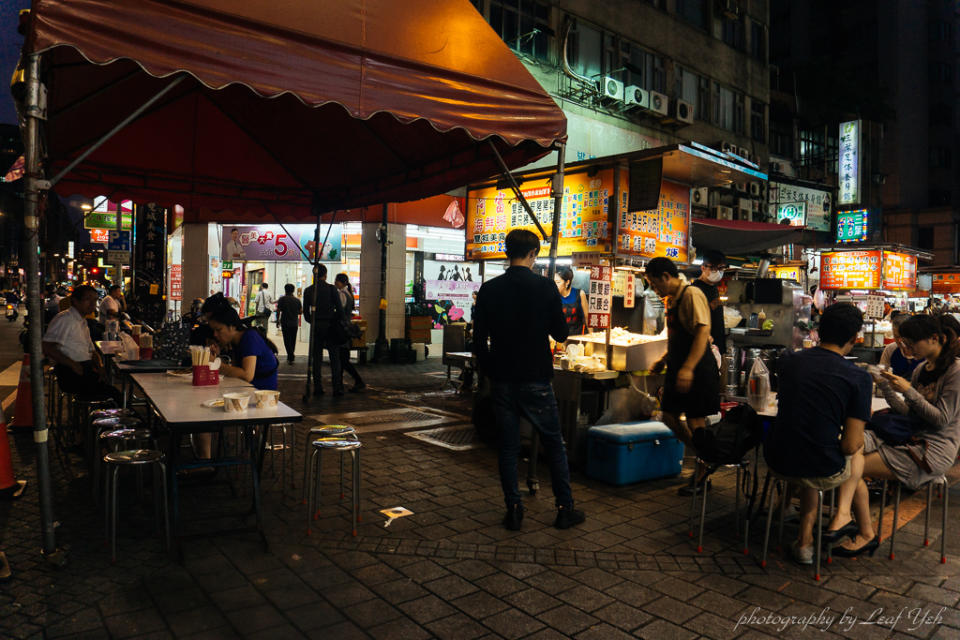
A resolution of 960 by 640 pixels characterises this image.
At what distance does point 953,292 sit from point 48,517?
39108mm

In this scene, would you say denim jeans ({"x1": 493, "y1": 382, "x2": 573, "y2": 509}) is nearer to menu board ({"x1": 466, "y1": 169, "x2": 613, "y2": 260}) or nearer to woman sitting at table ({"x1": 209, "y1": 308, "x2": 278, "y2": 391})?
woman sitting at table ({"x1": 209, "y1": 308, "x2": 278, "y2": 391})

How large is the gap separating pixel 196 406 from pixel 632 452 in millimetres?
4020

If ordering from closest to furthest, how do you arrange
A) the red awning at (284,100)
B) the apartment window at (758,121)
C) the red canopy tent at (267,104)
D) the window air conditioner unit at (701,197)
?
the red canopy tent at (267,104) → the red awning at (284,100) → the window air conditioner unit at (701,197) → the apartment window at (758,121)

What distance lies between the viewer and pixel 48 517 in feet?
13.3

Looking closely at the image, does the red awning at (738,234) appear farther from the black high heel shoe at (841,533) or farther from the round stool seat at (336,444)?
the round stool seat at (336,444)

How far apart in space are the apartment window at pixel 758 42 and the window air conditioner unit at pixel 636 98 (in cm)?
864

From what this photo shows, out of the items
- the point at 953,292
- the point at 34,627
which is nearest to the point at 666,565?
the point at 34,627

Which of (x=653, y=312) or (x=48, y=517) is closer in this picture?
(x=48, y=517)


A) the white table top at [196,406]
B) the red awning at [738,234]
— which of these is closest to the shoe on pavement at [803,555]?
the white table top at [196,406]

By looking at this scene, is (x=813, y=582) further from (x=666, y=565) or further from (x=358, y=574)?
(x=358, y=574)

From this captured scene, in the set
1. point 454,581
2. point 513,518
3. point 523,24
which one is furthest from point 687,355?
point 523,24

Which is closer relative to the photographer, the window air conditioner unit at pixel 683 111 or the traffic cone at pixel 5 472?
the traffic cone at pixel 5 472

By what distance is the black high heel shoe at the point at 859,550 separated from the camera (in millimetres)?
4376

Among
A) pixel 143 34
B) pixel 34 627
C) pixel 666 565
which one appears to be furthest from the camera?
pixel 666 565
